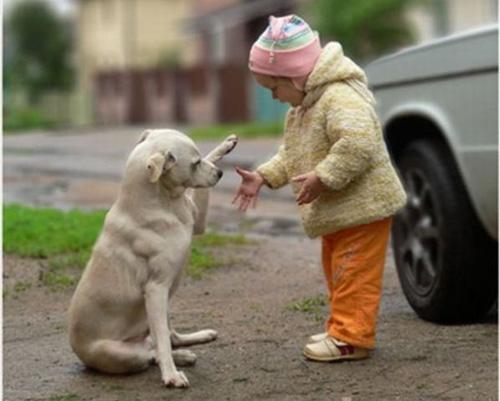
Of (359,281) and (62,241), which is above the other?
(359,281)

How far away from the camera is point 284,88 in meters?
5.68

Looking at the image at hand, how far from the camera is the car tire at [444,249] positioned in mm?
6301

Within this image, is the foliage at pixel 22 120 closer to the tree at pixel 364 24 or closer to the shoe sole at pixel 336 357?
the tree at pixel 364 24

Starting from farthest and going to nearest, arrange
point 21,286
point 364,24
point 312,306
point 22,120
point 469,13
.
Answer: point 22,120 → point 469,13 → point 364,24 → point 21,286 → point 312,306

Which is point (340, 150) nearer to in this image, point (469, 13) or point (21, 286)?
point (21, 286)

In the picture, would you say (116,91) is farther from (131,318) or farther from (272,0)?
(131,318)

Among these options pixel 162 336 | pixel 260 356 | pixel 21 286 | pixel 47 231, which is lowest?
pixel 47 231

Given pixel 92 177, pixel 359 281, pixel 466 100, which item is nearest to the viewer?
pixel 359 281

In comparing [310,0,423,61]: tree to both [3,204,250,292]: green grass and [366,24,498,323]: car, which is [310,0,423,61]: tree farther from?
[366,24,498,323]: car

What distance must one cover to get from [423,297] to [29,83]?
53201 millimetres

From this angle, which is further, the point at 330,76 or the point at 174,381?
the point at 330,76

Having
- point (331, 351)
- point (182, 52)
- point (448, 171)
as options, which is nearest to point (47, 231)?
point (448, 171)

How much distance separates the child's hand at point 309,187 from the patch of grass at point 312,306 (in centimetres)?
118

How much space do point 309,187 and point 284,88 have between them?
1.58 feet
